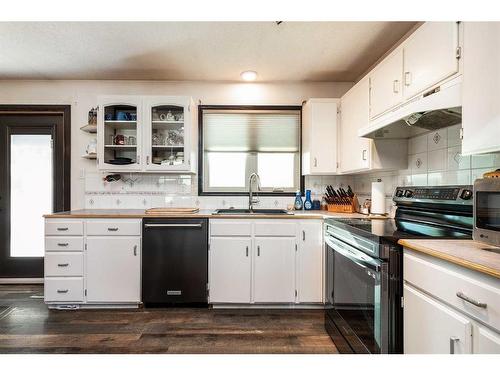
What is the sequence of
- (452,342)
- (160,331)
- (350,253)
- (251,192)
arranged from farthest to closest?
(251,192) → (160,331) → (350,253) → (452,342)

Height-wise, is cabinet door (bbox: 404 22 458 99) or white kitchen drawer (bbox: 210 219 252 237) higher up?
cabinet door (bbox: 404 22 458 99)

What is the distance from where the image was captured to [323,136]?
111 inches

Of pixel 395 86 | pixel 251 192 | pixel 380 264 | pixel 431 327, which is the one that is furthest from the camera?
pixel 251 192

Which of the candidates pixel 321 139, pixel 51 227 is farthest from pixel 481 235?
pixel 51 227

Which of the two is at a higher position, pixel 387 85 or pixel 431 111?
pixel 387 85

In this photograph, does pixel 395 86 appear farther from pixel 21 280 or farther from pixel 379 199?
pixel 21 280

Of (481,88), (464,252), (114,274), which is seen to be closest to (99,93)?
(114,274)

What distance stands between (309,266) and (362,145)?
3.88 ft

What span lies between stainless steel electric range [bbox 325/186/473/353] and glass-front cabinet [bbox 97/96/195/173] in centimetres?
178

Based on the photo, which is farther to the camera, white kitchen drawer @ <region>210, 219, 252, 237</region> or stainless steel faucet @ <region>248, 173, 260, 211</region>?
stainless steel faucet @ <region>248, 173, 260, 211</region>

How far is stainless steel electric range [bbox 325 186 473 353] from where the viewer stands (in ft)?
4.25

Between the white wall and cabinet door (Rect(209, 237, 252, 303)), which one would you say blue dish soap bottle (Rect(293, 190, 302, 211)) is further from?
the white wall

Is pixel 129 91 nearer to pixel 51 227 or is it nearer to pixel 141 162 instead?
pixel 141 162

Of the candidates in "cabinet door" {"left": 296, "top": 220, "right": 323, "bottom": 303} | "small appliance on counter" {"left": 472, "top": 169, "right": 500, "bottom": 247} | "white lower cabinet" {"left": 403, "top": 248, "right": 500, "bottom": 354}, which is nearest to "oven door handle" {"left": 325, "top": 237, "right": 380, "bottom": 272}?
"white lower cabinet" {"left": 403, "top": 248, "right": 500, "bottom": 354}
